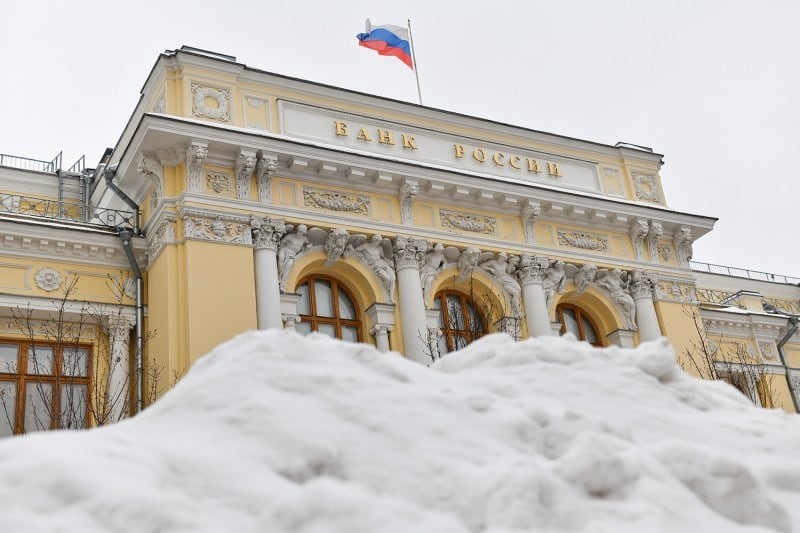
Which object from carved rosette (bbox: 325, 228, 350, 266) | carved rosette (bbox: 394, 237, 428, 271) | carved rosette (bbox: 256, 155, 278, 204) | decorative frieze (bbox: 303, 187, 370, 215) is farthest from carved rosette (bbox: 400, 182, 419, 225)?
carved rosette (bbox: 256, 155, 278, 204)

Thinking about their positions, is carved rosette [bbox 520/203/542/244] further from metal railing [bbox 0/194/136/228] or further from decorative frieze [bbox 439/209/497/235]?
metal railing [bbox 0/194/136/228]

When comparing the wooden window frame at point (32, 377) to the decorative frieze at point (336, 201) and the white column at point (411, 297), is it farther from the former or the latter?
the white column at point (411, 297)

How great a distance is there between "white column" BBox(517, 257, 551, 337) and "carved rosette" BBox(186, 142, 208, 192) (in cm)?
748

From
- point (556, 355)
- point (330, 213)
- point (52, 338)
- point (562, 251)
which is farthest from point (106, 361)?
point (556, 355)

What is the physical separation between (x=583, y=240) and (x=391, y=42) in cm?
712

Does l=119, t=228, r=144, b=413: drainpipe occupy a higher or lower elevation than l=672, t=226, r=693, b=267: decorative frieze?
lower

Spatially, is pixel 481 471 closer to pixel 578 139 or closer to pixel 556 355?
pixel 556 355

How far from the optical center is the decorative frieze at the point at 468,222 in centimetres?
1933

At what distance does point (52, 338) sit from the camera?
16.4 m

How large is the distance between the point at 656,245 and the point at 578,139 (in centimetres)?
331

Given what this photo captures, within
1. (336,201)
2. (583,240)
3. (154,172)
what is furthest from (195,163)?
(583,240)

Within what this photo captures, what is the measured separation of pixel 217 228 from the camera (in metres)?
16.6

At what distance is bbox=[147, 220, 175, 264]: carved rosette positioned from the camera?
16.4m

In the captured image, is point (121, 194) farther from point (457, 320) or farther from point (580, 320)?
point (580, 320)
